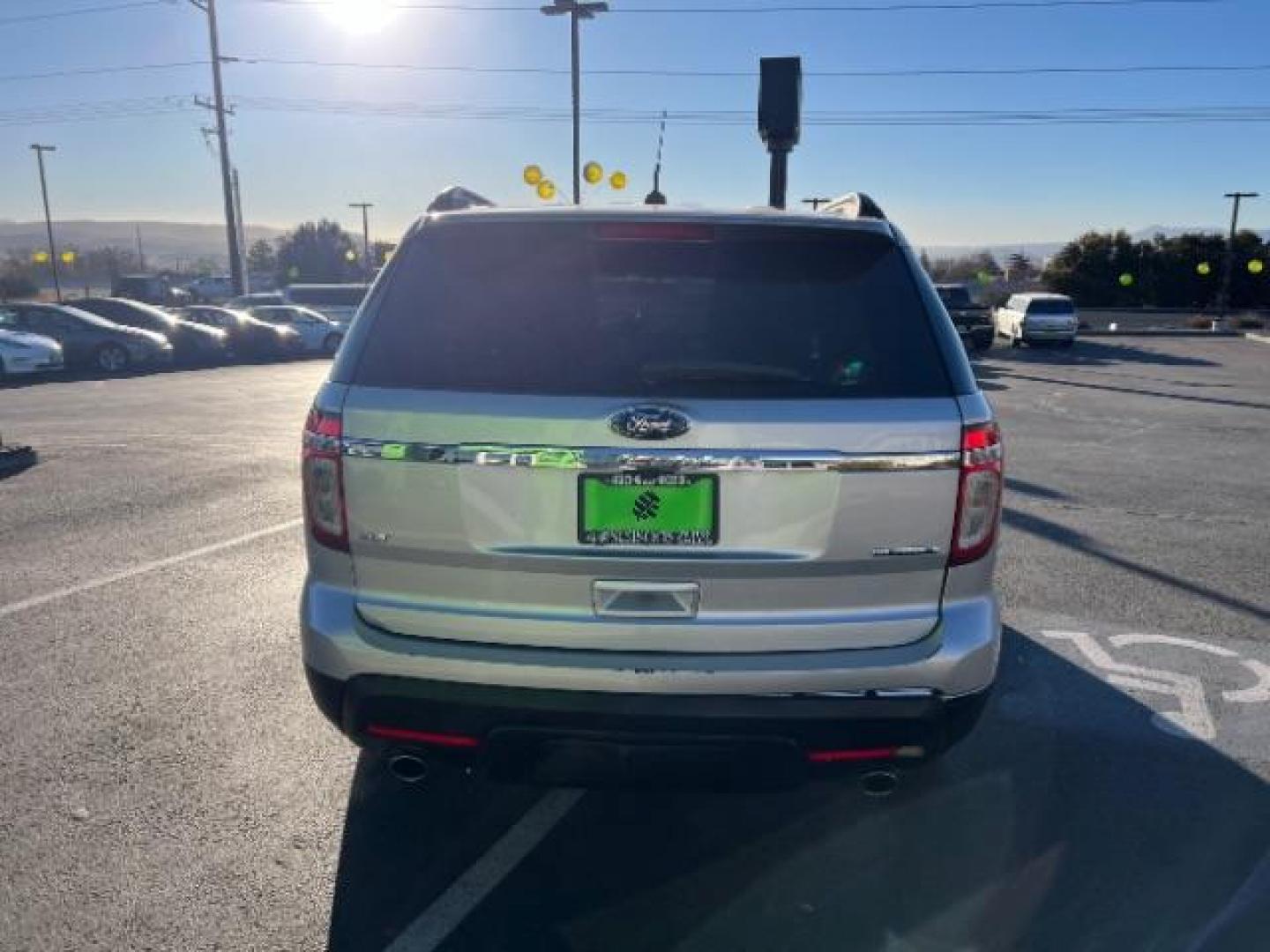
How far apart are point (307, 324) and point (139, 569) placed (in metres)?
24.0

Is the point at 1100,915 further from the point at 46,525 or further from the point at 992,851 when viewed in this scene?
the point at 46,525

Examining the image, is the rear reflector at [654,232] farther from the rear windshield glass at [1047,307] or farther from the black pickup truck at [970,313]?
the rear windshield glass at [1047,307]

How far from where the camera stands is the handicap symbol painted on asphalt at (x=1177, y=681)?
4.03 meters

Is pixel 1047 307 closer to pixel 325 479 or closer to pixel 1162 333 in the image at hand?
pixel 1162 333

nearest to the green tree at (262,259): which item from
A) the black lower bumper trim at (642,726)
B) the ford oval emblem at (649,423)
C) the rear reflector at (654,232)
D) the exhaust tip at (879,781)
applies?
the rear reflector at (654,232)

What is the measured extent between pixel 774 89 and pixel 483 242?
25.3ft

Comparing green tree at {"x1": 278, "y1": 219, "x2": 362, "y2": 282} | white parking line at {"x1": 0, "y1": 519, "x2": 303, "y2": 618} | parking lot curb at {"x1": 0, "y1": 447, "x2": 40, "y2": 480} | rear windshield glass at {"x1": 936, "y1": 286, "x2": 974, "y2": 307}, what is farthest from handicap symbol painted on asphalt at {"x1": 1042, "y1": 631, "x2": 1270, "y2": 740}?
green tree at {"x1": 278, "y1": 219, "x2": 362, "y2": 282}

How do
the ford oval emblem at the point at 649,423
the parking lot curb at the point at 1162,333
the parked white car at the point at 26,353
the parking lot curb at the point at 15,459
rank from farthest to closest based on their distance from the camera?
the parking lot curb at the point at 1162,333
the parked white car at the point at 26,353
the parking lot curb at the point at 15,459
the ford oval emblem at the point at 649,423

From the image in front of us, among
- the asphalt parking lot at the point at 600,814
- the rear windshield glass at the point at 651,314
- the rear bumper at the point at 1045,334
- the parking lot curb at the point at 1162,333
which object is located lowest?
the parking lot curb at the point at 1162,333

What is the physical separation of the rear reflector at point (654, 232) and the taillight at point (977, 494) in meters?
0.92

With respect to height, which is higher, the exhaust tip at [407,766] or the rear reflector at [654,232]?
the rear reflector at [654,232]

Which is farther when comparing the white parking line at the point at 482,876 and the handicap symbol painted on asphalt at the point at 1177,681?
the handicap symbol painted on asphalt at the point at 1177,681

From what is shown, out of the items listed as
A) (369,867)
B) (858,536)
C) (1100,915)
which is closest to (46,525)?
(369,867)

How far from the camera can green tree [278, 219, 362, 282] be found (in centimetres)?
9175
